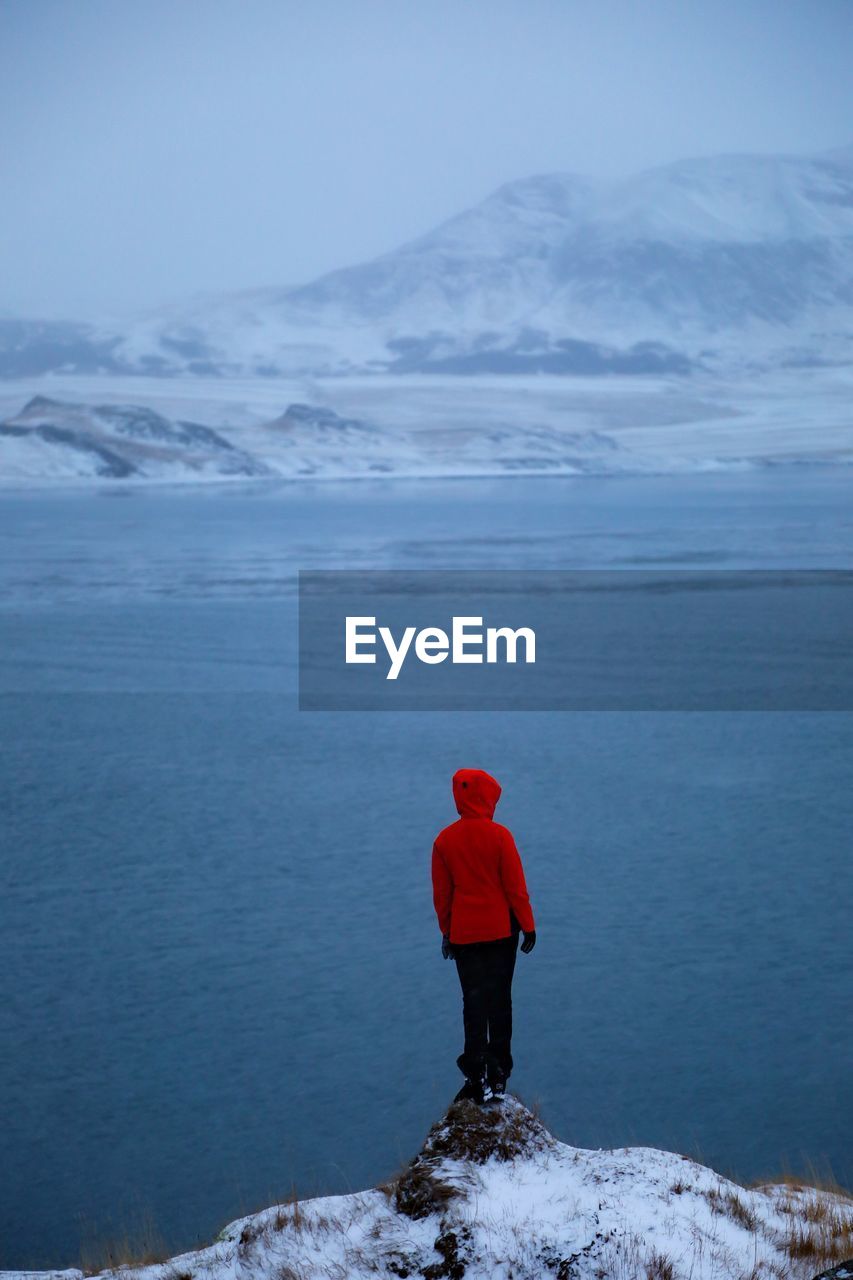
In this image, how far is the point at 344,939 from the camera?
15.2ft

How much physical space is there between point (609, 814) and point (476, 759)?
3.69 feet

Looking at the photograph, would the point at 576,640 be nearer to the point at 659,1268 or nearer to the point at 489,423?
the point at 659,1268

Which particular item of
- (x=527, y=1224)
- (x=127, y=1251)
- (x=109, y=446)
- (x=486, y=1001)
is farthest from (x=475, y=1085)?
(x=109, y=446)

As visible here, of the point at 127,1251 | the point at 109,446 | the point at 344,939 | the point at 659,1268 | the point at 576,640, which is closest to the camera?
the point at 659,1268

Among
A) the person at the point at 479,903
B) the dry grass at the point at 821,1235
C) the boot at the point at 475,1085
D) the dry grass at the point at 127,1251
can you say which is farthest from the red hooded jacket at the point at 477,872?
the dry grass at the point at 127,1251

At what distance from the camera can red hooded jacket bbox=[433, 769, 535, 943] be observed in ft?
8.10

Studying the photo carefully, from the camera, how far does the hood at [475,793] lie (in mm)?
2465

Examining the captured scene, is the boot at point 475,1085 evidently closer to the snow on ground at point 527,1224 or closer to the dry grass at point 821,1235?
the snow on ground at point 527,1224

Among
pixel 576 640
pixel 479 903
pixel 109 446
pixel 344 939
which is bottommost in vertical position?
pixel 344 939

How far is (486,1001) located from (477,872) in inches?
11.0

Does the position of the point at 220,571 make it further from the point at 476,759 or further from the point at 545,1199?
the point at 545,1199

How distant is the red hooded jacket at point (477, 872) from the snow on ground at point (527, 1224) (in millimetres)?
383

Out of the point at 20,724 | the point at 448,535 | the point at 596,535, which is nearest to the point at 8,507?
the point at 448,535

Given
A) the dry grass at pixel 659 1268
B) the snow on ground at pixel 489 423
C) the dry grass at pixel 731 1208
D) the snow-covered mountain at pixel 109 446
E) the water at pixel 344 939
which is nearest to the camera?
the dry grass at pixel 659 1268
